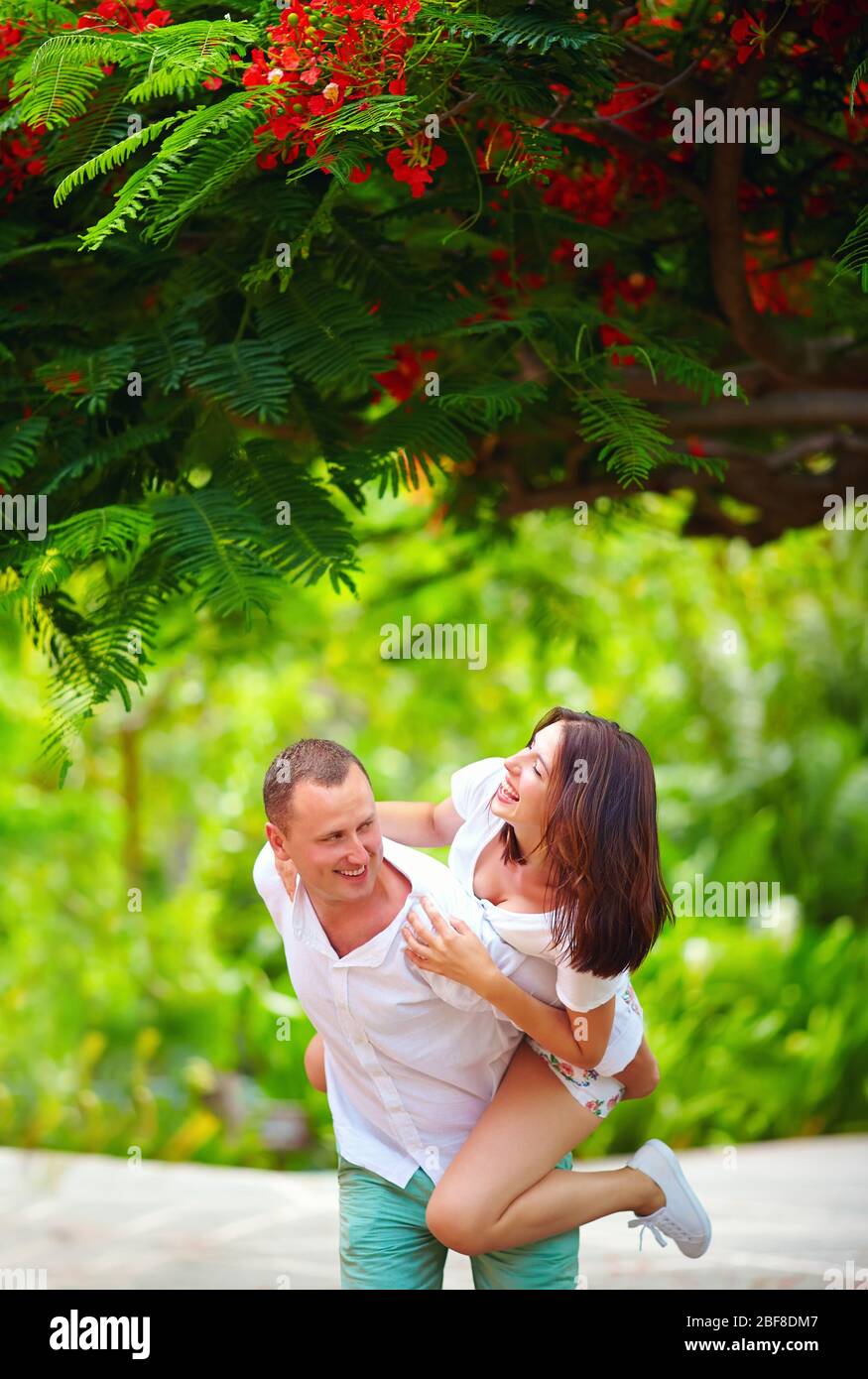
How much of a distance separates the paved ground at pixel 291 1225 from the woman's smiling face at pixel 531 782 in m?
2.16

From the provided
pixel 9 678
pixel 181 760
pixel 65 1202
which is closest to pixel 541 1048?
pixel 65 1202

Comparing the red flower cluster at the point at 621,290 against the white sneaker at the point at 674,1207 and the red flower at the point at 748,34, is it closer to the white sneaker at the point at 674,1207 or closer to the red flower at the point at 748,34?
the red flower at the point at 748,34

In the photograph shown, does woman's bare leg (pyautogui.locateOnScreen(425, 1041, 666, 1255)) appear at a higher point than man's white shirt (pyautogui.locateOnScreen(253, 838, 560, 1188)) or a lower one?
lower

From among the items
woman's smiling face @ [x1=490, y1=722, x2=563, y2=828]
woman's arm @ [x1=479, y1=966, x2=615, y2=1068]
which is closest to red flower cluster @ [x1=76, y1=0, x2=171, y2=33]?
woman's smiling face @ [x1=490, y1=722, x2=563, y2=828]

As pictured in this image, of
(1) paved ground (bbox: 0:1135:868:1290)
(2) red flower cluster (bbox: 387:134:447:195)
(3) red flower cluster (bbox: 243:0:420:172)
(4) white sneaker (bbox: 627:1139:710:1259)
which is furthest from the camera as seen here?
(1) paved ground (bbox: 0:1135:868:1290)

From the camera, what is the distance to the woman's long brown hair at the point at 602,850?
2.55 m

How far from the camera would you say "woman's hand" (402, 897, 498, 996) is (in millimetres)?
2570
